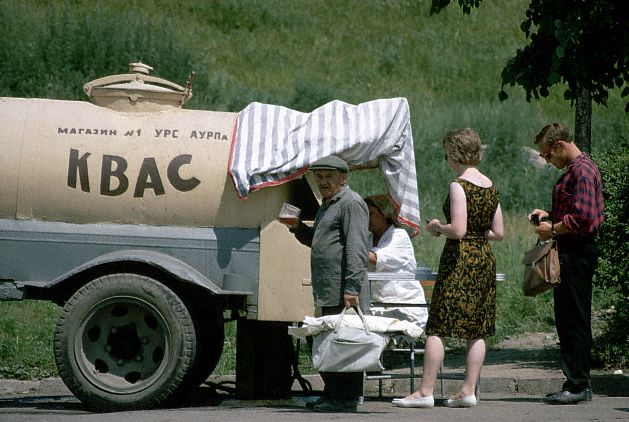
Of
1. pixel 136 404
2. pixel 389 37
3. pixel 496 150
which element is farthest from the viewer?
pixel 389 37

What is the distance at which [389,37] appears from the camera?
133ft

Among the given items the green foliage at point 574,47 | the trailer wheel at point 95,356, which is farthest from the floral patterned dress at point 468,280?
the green foliage at point 574,47

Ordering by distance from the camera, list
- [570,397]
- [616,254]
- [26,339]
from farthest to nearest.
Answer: [26,339] → [616,254] → [570,397]

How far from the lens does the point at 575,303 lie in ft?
28.2

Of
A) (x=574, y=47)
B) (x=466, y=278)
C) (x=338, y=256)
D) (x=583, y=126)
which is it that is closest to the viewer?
(x=338, y=256)

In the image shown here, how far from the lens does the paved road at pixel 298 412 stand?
8016mm

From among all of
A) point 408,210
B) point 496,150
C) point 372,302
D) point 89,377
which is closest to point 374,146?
point 408,210

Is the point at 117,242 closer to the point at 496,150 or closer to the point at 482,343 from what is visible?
the point at 482,343

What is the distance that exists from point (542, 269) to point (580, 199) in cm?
53

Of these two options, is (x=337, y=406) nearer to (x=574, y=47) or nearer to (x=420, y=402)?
(x=420, y=402)

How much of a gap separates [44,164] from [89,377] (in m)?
1.49

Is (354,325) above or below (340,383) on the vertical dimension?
above

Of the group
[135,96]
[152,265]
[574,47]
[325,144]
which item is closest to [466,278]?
[325,144]

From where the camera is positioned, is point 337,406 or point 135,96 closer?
point 337,406
